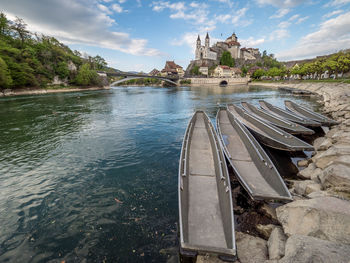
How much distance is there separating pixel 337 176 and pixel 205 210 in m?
5.90

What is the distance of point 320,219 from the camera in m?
4.82

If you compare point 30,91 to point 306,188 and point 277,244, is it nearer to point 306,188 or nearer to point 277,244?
point 277,244

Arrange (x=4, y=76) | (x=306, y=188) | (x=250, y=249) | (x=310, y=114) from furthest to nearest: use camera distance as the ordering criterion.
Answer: (x=4, y=76), (x=310, y=114), (x=306, y=188), (x=250, y=249)

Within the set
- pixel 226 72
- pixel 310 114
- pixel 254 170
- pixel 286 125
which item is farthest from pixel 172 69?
pixel 254 170

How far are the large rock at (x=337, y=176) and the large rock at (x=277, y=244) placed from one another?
3546 millimetres

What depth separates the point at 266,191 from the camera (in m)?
7.73

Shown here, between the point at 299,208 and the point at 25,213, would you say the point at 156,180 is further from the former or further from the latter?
the point at 299,208

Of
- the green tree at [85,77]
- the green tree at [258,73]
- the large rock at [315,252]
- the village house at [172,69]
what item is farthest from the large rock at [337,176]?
the village house at [172,69]

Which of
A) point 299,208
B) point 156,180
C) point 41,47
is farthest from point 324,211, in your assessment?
point 41,47

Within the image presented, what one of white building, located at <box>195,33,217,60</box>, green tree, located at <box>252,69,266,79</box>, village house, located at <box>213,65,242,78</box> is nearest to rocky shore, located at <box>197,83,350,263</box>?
green tree, located at <box>252,69,266,79</box>

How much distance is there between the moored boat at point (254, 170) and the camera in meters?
7.28

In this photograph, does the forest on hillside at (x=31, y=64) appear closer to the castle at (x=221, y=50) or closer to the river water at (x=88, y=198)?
the river water at (x=88, y=198)

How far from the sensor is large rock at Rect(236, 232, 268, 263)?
4.86 meters

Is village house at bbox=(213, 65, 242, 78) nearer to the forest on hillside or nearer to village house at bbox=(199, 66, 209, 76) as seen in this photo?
village house at bbox=(199, 66, 209, 76)
